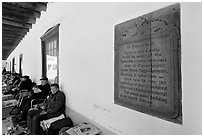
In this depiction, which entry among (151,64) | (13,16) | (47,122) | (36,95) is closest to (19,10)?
(13,16)

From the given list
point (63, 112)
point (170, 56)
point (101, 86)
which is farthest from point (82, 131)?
point (170, 56)

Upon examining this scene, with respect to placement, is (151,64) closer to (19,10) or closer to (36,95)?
Answer: (36,95)

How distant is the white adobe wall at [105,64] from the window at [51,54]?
0.21 meters

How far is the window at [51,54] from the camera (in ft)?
9.07

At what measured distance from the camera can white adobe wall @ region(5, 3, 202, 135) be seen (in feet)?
2.86

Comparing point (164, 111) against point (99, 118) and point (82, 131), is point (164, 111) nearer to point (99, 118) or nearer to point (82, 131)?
point (99, 118)

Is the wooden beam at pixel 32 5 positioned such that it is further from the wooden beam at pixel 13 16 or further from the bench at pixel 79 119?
the bench at pixel 79 119

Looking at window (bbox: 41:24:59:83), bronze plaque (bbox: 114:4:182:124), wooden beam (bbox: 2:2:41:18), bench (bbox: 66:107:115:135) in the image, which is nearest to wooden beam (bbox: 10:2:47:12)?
wooden beam (bbox: 2:2:41:18)

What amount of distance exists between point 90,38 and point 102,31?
0.25 meters

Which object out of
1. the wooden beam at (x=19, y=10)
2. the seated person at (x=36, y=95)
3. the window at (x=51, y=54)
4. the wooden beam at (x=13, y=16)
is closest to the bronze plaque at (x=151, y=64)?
the window at (x=51, y=54)

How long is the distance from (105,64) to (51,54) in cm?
210

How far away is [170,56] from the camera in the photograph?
97 cm

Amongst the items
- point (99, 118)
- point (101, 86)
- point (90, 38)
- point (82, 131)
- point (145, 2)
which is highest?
point (145, 2)

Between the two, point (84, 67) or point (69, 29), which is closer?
point (84, 67)
